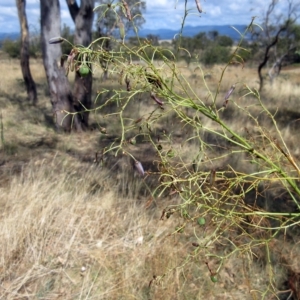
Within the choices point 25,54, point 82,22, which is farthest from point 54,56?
point 25,54

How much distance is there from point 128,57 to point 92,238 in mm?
2152

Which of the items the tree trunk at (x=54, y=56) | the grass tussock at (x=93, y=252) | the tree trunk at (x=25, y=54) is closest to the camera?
the grass tussock at (x=93, y=252)

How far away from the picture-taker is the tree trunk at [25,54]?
10.2 m

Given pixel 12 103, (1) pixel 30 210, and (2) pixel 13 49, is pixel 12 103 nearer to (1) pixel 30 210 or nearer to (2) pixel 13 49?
(1) pixel 30 210

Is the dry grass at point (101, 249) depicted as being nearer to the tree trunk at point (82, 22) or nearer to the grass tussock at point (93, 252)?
the grass tussock at point (93, 252)

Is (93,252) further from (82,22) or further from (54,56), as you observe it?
(82,22)

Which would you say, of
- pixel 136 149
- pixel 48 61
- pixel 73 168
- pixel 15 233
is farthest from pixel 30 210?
pixel 48 61

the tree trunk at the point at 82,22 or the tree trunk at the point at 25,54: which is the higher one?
the tree trunk at the point at 82,22

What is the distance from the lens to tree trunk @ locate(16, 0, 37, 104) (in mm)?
10164

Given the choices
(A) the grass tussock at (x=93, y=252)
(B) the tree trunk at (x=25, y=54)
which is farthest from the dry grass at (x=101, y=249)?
(B) the tree trunk at (x=25, y=54)

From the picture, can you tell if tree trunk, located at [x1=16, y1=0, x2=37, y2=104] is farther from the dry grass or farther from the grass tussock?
the grass tussock

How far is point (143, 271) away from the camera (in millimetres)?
2828

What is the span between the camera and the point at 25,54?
412 inches

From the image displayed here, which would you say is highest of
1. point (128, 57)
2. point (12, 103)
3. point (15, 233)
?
point (128, 57)
